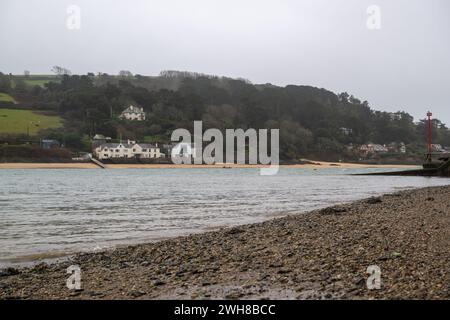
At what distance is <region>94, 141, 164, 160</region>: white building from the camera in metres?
99.3

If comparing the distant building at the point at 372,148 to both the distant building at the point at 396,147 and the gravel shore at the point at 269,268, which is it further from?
the gravel shore at the point at 269,268

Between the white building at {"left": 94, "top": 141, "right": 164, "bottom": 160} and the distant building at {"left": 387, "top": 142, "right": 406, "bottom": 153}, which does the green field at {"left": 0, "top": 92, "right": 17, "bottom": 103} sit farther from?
the distant building at {"left": 387, "top": 142, "right": 406, "bottom": 153}

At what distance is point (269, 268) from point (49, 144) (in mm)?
98852

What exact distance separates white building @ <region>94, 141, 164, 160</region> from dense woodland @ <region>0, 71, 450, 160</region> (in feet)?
20.4

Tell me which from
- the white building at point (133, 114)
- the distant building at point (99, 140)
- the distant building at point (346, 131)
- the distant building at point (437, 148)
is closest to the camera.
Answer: the distant building at point (99, 140)

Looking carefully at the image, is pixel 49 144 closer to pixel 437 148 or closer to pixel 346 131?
pixel 346 131

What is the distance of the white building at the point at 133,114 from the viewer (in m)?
124

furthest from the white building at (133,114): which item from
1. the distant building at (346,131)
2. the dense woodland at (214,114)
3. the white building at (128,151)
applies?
the distant building at (346,131)

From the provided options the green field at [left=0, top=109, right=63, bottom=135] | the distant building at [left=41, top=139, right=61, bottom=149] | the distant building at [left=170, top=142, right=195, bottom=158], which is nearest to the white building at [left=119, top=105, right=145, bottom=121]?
the green field at [left=0, top=109, right=63, bottom=135]

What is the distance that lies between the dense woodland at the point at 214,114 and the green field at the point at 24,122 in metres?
3.38

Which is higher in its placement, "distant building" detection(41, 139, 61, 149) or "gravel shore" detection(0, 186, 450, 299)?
"distant building" detection(41, 139, 61, 149)

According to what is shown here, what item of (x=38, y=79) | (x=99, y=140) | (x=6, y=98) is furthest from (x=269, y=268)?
(x=38, y=79)

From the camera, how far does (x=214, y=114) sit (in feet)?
447

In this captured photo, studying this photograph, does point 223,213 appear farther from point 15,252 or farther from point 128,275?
point 128,275
